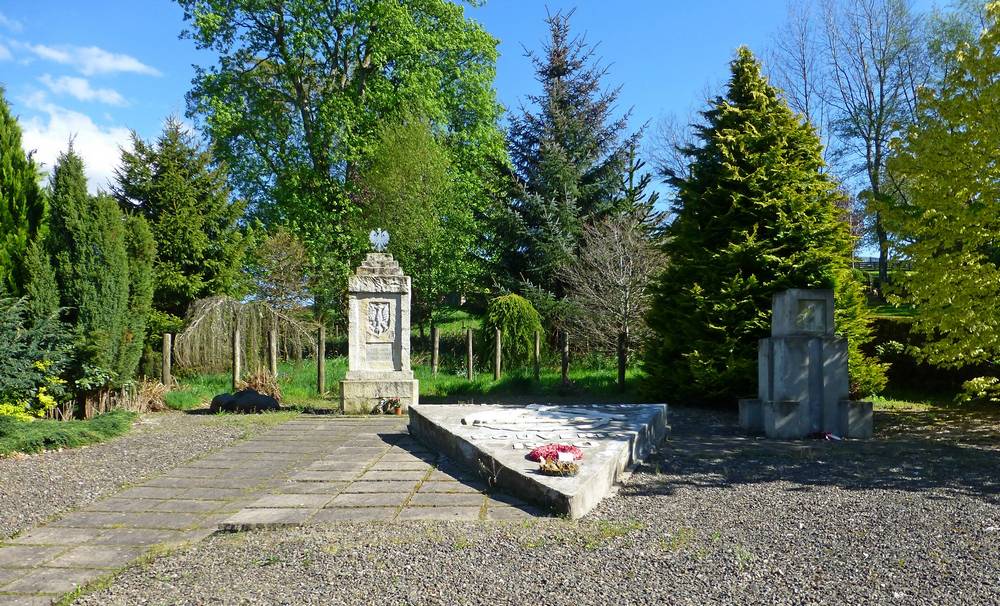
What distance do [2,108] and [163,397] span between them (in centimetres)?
477

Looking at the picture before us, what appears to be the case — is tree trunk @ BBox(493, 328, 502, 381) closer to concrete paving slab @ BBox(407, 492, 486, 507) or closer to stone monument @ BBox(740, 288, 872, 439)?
stone monument @ BBox(740, 288, 872, 439)

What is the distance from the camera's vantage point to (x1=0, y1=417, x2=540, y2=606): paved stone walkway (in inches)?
154

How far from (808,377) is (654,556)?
5.19 m

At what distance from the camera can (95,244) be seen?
9633 millimetres

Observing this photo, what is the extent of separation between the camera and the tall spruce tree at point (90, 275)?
30.8 ft

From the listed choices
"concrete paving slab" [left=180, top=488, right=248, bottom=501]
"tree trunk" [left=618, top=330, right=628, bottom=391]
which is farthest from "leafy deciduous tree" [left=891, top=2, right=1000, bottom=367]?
"concrete paving slab" [left=180, top=488, right=248, bottom=501]

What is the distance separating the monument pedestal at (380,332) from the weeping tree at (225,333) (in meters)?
3.24

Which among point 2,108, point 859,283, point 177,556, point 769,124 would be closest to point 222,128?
point 2,108

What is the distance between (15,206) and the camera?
31.5 feet

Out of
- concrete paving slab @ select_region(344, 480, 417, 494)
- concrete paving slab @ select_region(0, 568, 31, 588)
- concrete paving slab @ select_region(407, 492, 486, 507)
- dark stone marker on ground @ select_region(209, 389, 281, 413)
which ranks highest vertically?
dark stone marker on ground @ select_region(209, 389, 281, 413)

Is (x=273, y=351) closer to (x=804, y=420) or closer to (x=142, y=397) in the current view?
(x=142, y=397)

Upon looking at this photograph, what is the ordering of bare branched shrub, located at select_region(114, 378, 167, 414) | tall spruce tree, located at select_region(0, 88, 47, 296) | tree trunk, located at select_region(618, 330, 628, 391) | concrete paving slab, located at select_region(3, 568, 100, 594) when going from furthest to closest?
tree trunk, located at select_region(618, 330, 628, 391), bare branched shrub, located at select_region(114, 378, 167, 414), tall spruce tree, located at select_region(0, 88, 47, 296), concrete paving slab, located at select_region(3, 568, 100, 594)

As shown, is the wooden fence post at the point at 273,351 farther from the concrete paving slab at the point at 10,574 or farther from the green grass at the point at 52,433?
the concrete paving slab at the point at 10,574

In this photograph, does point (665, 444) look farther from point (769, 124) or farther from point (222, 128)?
point (222, 128)
